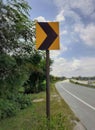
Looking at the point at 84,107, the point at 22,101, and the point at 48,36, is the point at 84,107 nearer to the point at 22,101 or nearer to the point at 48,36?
the point at 22,101

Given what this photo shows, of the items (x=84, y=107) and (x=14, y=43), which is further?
(x=84, y=107)

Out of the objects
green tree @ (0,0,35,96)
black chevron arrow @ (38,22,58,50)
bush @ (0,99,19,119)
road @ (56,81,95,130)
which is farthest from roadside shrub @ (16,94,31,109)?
black chevron arrow @ (38,22,58,50)

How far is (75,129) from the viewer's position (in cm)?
1117

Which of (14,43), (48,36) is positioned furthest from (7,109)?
(48,36)

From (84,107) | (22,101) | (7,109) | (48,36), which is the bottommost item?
(84,107)

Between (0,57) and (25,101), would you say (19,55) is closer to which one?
(0,57)

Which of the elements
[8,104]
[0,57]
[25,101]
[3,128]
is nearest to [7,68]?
[0,57]

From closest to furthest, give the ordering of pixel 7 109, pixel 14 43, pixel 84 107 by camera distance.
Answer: pixel 14 43 < pixel 7 109 < pixel 84 107

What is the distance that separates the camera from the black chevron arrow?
812cm

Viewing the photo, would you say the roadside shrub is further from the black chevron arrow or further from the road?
the black chevron arrow

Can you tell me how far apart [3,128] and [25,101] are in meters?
7.92

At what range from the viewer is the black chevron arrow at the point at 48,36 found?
320 inches

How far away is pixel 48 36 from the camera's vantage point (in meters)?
8.13

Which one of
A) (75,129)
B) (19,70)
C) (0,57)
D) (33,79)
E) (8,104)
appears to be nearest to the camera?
(0,57)
